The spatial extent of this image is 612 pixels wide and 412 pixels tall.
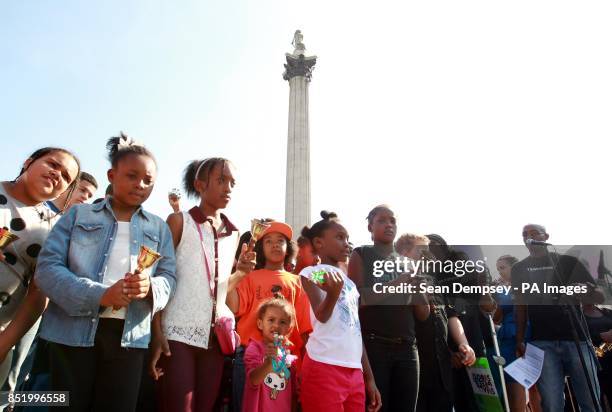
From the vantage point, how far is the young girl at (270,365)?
10.9 feet

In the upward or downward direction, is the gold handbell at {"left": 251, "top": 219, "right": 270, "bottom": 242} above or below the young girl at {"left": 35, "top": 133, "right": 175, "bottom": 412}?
above

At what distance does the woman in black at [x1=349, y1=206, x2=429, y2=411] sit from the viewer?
3.66 metres

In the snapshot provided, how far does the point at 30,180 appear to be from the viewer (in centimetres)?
295

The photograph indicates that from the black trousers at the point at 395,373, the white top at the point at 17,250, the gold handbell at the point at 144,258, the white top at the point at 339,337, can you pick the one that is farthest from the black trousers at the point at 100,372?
the black trousers at the point at 395,373

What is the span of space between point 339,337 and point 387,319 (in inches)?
25.5

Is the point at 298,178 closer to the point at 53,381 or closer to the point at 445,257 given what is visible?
the point at 445,257

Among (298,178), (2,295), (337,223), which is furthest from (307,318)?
(298,178)

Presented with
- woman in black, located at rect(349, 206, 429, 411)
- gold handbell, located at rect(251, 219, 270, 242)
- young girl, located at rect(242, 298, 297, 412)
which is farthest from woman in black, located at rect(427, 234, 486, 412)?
gold handbell, located at rect(251, 219, 270, 242)

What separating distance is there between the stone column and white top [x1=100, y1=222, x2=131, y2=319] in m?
14.4

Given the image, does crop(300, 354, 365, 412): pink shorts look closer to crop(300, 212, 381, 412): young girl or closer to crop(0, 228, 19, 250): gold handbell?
crop(300, 212, 381, 412): young girl

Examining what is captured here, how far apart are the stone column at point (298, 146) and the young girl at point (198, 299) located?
1359 centimetres

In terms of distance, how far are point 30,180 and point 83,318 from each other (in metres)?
1.25

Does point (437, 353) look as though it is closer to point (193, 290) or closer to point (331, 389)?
point (331, 389)

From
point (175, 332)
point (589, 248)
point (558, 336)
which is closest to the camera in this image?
point (175, 332)
